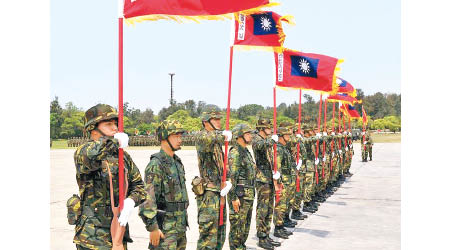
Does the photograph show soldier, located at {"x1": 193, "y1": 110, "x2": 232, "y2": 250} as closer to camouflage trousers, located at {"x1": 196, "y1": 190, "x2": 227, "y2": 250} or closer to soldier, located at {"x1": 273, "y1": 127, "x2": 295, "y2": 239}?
camouflage trousers, located at {"x1": 196, "y1": 190, "x2": 227, "y2": 250}

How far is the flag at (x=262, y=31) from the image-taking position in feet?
25.4

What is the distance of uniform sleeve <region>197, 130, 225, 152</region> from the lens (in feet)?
20.0

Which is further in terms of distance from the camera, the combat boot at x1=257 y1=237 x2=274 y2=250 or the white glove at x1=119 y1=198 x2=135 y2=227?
the combat boot at x1=257 y1=237 x2=274 y2=250

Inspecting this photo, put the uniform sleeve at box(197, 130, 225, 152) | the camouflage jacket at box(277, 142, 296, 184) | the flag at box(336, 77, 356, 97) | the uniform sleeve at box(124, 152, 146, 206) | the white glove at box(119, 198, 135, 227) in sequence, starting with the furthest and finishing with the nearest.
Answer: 1. the flag at box(336, 77, 356, 97)
2. the camouflage jacket at box(277, 142, 296, 184)
3. the uniform sleeve at box(197, 130, 225, 152)
4. the uniform sleeve at box(124, 152, 146, 206)
5. the white glove at box(119, 198, 135, 227)

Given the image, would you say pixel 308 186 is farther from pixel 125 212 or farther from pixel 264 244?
pixel 125 212

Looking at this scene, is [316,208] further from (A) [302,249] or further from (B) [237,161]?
(B) [237,161]

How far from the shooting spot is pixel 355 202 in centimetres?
1312

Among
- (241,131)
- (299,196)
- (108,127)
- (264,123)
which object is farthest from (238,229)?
(299,196)

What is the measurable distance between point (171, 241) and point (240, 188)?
230 centimetres

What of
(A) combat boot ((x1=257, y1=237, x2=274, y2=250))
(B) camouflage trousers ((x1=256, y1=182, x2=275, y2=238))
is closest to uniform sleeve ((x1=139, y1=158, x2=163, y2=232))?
(B) camouflage trousers ((x1=256, y1=182, x2=275, y2=238))

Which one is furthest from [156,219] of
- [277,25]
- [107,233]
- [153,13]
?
[277,25]

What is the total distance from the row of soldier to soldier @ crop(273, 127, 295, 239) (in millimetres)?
18

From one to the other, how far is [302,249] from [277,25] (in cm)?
377

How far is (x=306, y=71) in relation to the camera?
1051 centimetres
